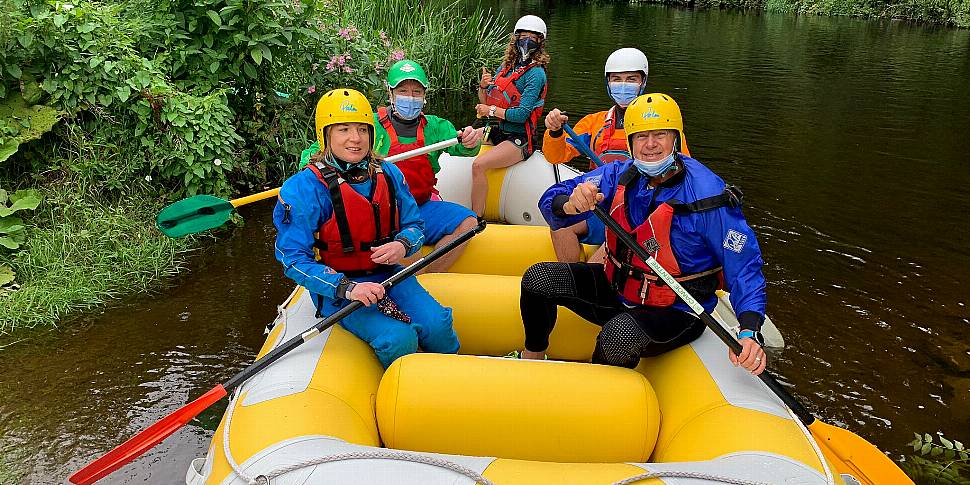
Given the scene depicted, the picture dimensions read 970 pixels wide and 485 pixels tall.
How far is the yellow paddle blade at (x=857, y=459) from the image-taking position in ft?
8.49

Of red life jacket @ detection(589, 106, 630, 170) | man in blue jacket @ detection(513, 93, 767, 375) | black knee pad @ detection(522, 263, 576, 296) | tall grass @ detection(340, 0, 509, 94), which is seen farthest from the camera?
tall grass @ detection(340, 0, 509, 94)

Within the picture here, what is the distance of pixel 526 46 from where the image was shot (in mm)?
4613

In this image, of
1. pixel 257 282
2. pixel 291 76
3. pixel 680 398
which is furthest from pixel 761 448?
pixel 291 76

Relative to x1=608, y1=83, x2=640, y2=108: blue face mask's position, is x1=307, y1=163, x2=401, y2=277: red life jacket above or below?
below

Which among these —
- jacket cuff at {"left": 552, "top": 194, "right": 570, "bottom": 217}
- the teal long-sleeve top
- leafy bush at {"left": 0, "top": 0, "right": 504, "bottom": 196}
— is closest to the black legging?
jacket cuff at {"left": 552, "top": 194, "right": 570, "bottom": 217}

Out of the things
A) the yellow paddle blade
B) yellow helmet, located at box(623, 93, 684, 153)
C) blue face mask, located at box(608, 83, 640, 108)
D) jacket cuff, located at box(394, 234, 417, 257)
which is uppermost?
yellow helmet, located at box(623, 93, 684, 153)

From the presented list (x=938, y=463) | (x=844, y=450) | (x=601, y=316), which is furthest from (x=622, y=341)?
(x=938, y=463)

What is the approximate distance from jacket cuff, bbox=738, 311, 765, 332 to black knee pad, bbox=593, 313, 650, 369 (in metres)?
0.35

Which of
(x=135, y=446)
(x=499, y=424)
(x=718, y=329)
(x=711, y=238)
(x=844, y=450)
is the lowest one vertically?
(x=844, y=450)

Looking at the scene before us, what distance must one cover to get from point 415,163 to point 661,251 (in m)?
1.70

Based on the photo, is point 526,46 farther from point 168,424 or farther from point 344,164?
point 168,424

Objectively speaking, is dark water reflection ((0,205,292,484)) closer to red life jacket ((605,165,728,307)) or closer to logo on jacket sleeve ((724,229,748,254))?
red life jacket ((605,165,728,307))

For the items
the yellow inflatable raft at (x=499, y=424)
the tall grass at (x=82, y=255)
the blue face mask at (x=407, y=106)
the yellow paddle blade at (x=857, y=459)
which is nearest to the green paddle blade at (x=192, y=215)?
the tall grass at (x=82, y=255)

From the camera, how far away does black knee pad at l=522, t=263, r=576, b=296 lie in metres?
2.82
